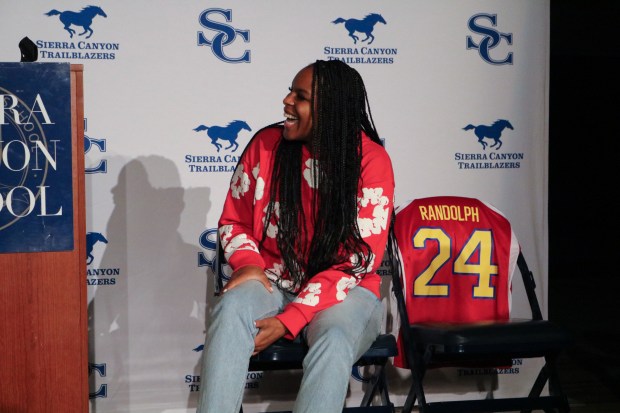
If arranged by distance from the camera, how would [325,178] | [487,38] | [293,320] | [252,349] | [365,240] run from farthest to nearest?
[487,38]
[325,178]
[365,240]
[293,320]
[252,349]

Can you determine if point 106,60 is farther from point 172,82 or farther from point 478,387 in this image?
point 478,387

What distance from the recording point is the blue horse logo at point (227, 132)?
3.26 meters

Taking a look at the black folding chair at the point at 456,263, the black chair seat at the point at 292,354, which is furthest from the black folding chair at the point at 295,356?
the black folding chair at the point at 456,263

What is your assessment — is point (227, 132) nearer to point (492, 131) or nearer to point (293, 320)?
point (492, 131)

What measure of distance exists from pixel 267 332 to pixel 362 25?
1681 mm

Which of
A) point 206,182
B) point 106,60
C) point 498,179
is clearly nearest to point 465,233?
point 498,179

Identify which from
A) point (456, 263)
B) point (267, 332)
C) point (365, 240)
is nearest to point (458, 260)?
point (456, 263)

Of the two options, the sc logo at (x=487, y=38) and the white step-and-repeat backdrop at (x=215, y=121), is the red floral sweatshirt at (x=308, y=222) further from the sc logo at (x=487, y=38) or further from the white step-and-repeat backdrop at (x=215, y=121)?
the sc logo at (x=487, y=38)

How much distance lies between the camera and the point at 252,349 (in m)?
2.07

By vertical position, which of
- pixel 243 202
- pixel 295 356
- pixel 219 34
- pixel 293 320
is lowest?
pixel 295 356

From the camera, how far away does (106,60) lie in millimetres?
3180

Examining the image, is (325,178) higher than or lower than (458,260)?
higher

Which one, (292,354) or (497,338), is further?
(497,338)

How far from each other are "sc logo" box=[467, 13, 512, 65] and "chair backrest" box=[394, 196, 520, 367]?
32.5 inches
